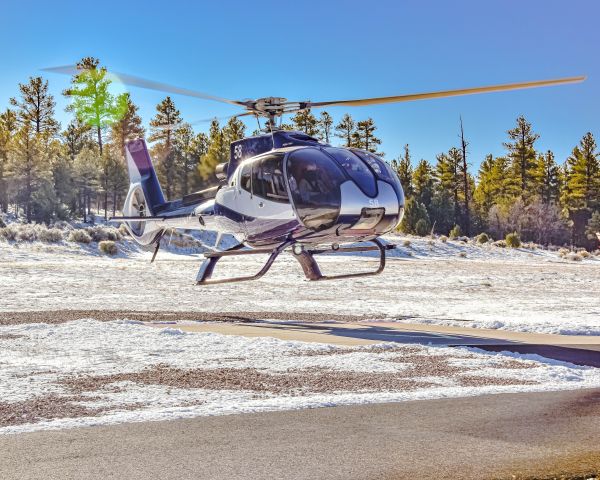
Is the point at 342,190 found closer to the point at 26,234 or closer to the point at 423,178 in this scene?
the point at 26,234

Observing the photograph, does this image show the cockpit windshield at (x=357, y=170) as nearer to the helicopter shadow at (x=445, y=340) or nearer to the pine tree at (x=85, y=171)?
the helicopter shadow at (x=445, y=340)

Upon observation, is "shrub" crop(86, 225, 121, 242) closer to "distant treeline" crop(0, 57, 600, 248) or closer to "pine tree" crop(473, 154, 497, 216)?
"distant treeline" crop(0, 57, 600, 248)

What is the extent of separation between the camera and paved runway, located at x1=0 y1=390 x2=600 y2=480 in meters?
6.18

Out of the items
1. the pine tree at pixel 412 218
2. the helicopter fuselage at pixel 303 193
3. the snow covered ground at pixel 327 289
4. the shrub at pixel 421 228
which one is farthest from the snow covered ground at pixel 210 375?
the pine tree at pixel 412 218

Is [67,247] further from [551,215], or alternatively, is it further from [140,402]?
[551,215]

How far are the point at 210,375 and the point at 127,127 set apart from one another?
74.0 metres

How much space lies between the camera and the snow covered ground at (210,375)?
8664mm

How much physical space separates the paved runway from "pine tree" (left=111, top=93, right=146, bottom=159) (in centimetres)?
7474

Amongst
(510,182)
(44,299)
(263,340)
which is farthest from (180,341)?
(510,182)

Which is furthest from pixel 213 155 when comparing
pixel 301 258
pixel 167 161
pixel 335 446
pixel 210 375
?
pixel 335 446

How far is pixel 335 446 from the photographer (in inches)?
274

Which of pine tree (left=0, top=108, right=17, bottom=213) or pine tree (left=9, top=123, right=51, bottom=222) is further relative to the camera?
pine tree (left=0, top=108, right=17, bottom=213)

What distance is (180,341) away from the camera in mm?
14305

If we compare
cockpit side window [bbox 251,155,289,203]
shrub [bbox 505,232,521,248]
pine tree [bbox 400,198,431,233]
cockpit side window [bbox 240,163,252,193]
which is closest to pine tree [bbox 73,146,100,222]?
pine tree [bbox 400,198,431,233]
